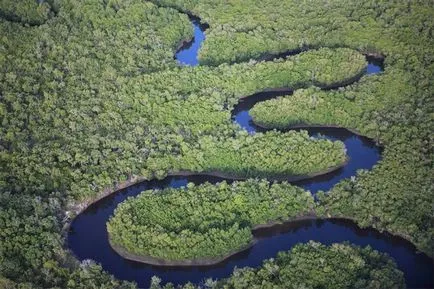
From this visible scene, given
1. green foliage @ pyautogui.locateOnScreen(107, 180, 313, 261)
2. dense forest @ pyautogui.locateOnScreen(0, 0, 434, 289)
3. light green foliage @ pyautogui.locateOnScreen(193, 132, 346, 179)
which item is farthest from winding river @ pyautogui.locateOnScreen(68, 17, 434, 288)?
light green foliage @ pyautogui.locateOnScreen(193, 132, 346, 179)

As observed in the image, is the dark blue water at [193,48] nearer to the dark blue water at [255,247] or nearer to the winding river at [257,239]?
the winding river at [257,239]

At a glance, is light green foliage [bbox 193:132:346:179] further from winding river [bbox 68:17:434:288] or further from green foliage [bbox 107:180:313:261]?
green foliage [bbox 107:180:313:261]

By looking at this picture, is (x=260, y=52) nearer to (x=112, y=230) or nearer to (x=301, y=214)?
(x=301, y=214)

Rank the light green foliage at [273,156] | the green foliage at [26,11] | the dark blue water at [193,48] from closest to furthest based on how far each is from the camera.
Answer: the light green foliage at [273,156] → the dark blue water at [193,48] → the green foliage at [26,11]

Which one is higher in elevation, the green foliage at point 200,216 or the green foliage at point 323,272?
the green foliage at point 200,216

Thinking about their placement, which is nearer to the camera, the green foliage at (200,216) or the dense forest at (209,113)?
the dense forest at (209,113)

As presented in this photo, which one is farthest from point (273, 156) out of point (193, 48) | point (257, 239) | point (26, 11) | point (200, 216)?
point (26, 11)

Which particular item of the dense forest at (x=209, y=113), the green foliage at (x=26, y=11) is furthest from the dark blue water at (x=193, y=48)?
the green foliage at (x=26, y=11)
